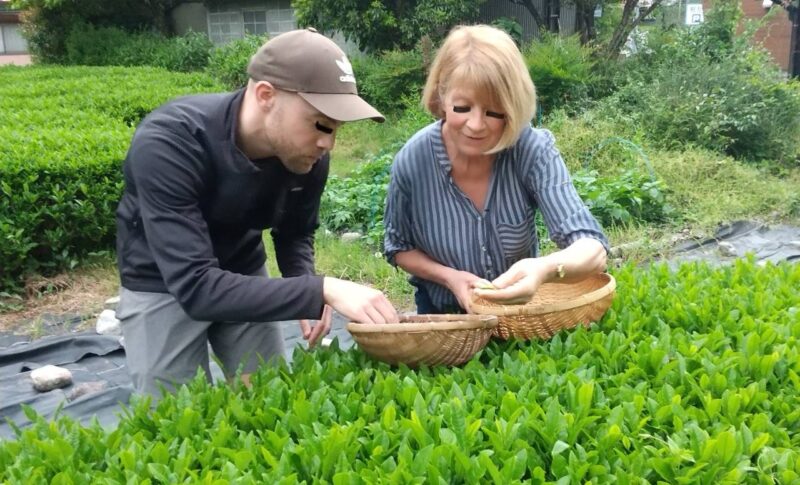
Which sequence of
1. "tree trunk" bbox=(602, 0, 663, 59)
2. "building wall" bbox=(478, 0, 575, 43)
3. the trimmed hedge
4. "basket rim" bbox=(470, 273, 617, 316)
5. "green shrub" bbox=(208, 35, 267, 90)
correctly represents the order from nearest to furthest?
"basket rim" bbox=(470, 273, 617, 316) → the trimmed hedge → "tree trunk" bbox=(602, 0, 663, 59) → "building wall" bbox=(478, 0, 575, 43) → "green shrub" bbox=(208, 35, 267, 90)

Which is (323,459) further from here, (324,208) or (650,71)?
(650,71)

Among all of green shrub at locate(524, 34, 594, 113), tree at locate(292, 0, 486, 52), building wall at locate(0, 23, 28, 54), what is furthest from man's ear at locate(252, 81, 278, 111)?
building wall at locate(0, 23, 28, 54)

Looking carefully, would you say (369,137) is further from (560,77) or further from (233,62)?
(233,62)

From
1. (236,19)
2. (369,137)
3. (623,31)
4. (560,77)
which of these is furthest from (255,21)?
(560,77)

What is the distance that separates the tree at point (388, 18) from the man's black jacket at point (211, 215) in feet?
33.8

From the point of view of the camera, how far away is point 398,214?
2.79 m

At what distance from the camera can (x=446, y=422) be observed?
1.86 metres

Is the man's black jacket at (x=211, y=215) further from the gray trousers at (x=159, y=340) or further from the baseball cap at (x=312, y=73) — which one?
the baseball cap at (x=312, y=73)

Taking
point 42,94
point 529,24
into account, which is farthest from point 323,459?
point 529,24

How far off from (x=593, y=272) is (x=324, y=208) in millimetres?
4738

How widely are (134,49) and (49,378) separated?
15.7m

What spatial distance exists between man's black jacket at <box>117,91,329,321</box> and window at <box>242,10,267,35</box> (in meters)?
17.3

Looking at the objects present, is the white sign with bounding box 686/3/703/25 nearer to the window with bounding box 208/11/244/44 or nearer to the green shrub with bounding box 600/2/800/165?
the green shrub with bounding box 600/2/800/165

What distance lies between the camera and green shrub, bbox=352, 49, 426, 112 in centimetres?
1161
